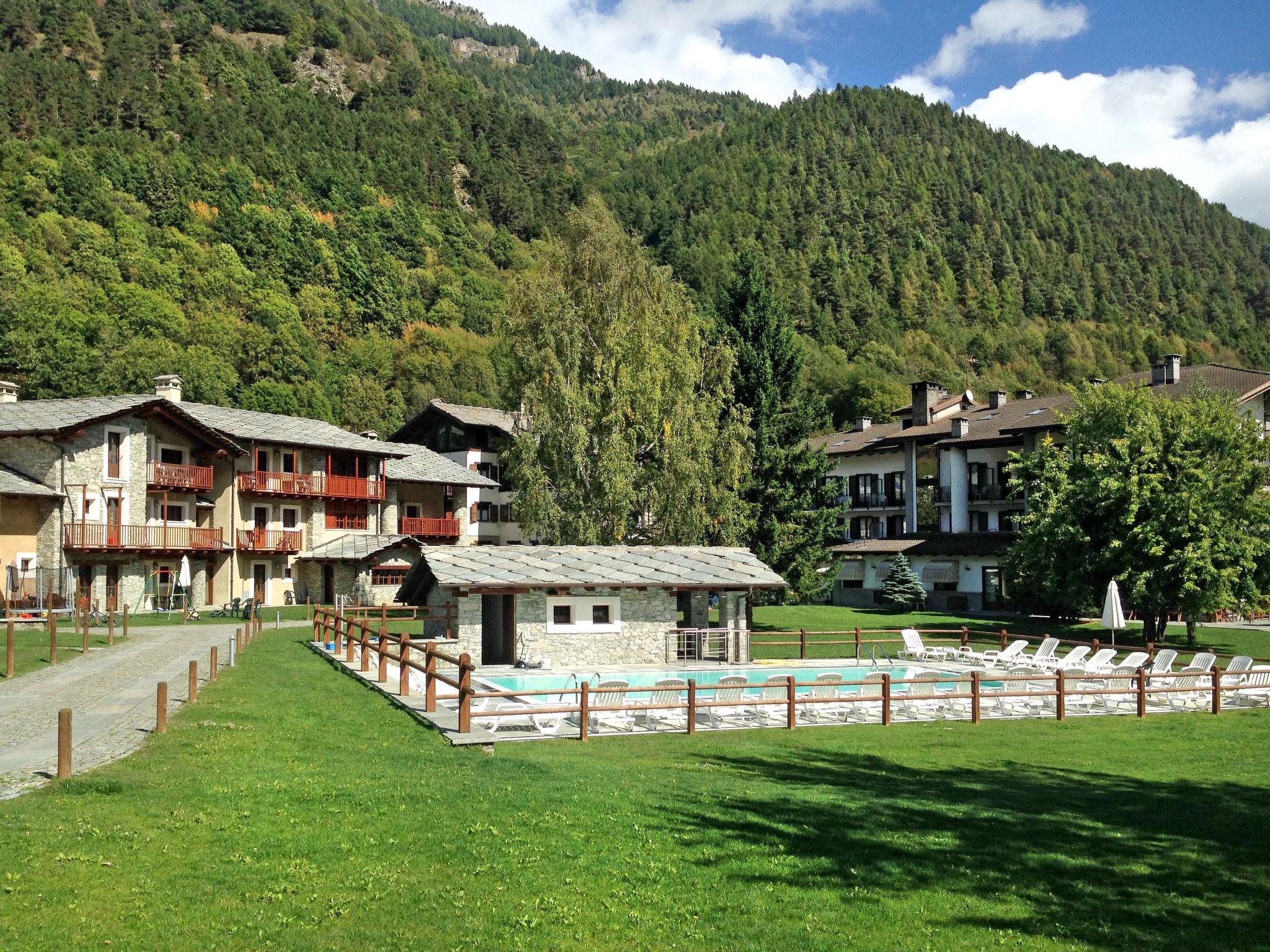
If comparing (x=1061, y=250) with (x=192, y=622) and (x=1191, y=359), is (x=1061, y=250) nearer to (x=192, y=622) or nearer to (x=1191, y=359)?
(x=1191, y=359)

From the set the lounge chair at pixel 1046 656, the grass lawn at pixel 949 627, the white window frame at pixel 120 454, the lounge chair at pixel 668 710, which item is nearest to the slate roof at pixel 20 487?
the white window frame at pixel 120 454

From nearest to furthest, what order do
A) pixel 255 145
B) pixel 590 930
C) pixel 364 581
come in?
pixel 590 930 < pixel 364 581 < pixel 255 145

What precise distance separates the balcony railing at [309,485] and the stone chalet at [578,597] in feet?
72.9

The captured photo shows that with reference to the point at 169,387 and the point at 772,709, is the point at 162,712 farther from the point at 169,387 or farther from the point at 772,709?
the point at 169,387

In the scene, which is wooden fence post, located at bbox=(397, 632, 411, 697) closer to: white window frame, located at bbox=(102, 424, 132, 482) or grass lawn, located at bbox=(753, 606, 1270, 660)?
grass lawn, located at bbox=(753, 606, 1270, 660)

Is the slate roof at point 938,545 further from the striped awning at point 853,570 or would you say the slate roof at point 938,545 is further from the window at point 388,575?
the window at point 388,575

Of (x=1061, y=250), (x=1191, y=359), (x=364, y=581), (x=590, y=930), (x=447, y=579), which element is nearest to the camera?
(x=590, y=930)

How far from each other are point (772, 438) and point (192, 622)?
906 inches

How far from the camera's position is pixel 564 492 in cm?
3825

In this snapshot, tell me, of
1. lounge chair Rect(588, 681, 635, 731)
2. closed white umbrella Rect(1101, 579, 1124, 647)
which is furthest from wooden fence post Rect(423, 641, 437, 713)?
closed white umbrella Rect(1101, 579, 1124, 647)

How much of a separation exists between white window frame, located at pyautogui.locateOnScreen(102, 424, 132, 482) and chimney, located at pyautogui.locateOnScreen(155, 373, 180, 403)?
25.3ft

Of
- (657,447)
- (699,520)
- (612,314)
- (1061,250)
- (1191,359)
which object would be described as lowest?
(699,520)

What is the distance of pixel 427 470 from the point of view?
2362 inches

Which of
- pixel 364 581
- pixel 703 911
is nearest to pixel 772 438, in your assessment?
pixel 364 581
